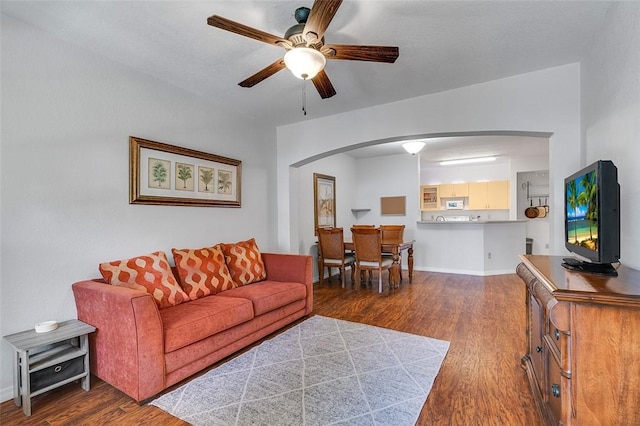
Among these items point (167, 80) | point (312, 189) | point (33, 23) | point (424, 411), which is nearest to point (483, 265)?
point (312, 189)

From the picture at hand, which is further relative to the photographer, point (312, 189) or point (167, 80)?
point (312, 189)

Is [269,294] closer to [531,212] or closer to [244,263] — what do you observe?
[244,263]

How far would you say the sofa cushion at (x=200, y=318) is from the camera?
6.37 ft

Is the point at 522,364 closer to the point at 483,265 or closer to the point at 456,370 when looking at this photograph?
the point at 456,370

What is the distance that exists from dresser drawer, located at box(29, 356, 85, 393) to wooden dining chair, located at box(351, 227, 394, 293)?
3.33 metres

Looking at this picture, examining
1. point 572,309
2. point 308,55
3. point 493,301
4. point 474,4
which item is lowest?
point 493,301

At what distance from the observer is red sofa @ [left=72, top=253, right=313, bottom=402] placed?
5.84 ft

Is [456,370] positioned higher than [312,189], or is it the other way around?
[312,189]

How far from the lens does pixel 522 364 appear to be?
210 cm

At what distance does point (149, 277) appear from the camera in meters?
2.32

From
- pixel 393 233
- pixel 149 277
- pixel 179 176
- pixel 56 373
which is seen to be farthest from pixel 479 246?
pixel 56 373

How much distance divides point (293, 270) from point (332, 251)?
5.12 feet

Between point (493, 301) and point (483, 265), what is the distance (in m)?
1.81

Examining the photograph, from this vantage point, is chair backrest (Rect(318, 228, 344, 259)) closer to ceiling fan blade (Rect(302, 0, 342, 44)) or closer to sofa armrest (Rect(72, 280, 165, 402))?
sofa armrest (Rect(72, 280, 165, 402))
